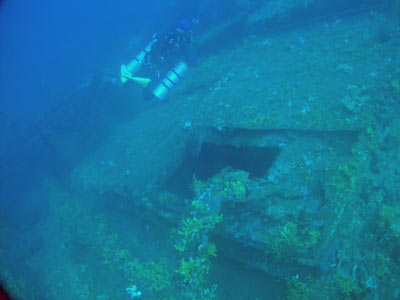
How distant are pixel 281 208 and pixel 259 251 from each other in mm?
732

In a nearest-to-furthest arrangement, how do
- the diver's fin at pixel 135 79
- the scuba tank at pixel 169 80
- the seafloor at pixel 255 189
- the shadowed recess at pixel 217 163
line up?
1. the seafloor at pixel 255 189
2. the shadowed recess at pixel 217 163
3. the diver's fin at pixel 135 79
4. the scuba tank at pixel 169 80

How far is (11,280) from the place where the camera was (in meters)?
6.53

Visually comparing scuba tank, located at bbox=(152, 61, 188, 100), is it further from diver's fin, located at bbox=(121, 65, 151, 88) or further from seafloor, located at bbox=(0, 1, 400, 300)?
seafloor, located at bbox=(0, 1, 400, 300)

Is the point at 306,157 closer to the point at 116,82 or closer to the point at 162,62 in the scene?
the point at 162,62

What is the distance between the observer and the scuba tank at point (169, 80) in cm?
907

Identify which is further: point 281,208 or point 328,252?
point 281,208

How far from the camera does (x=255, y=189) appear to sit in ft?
13.6

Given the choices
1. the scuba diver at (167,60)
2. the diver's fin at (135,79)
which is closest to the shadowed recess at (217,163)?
the scuba diver at (167,60)

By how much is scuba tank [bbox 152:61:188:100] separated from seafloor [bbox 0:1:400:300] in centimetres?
64

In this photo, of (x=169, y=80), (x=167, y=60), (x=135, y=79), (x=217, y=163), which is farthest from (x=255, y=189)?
(x=167, y=60)

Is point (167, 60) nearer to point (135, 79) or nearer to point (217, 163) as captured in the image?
point (135, 79)

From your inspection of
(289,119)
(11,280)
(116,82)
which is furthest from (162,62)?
(11,280)

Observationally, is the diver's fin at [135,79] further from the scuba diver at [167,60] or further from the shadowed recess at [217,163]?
the shadowed recess at [217,163]

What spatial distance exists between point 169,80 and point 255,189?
248 inches
